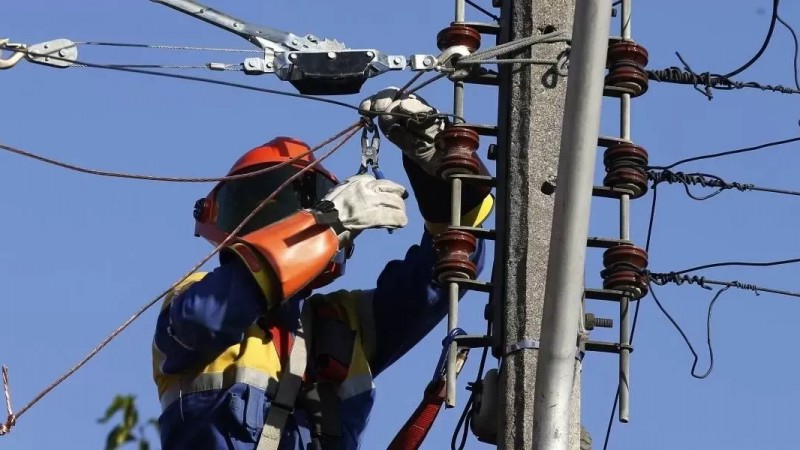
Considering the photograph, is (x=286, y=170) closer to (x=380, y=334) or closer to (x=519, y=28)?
(x=380, y=334)

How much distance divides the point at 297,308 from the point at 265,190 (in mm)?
581

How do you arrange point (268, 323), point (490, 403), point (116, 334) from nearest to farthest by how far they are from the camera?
1. point (490, 403)
2. point (116, 334)
3. point (268, 323)

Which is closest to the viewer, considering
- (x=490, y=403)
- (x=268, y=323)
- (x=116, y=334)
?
(x=490, y=403)

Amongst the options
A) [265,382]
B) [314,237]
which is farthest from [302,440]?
[314,237]

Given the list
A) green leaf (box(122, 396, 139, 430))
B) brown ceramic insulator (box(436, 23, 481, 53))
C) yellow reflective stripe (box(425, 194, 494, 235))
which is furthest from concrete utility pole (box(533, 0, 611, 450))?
green leaf (box(122, 396, 139, 430))

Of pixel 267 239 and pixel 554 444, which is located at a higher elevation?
pixel 267 239

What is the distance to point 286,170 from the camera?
867 centimetres

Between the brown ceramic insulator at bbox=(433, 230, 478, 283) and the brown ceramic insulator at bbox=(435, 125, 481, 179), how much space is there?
0.85 ft

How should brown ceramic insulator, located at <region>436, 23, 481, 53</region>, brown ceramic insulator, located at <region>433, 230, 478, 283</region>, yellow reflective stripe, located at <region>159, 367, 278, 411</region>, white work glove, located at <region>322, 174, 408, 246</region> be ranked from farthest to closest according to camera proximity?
yellow reflective stripe, located at <region>159, 367, 278, 411</region>
white work glove, located at <region>322, 174, 408, 246</region>
brown ceramic insulator, located at <region>436, 23, 481, 53</region>
brown ceramic insulator, located at <region>433, 230, 478, 283</region>

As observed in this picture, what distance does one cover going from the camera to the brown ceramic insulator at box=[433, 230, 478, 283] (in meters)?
7.35

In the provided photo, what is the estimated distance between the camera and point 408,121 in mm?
7887

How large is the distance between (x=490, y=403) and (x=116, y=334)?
1.57 m

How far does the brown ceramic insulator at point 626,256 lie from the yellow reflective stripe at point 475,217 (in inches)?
30.8

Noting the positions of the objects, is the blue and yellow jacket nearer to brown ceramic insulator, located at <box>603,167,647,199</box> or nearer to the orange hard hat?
the orange hard hat
